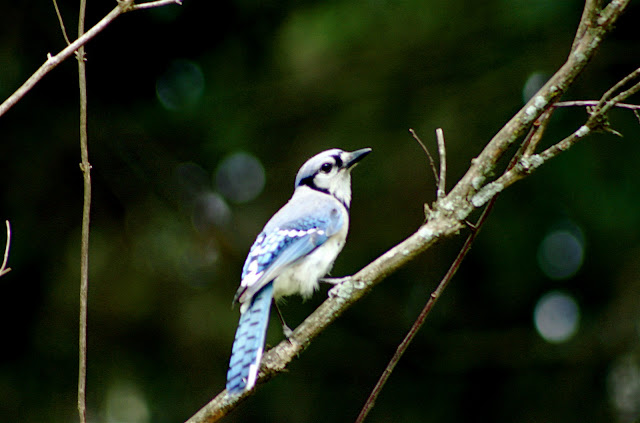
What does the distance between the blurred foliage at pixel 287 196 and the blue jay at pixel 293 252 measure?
0.79 metres

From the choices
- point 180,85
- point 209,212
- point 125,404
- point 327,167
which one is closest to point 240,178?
point 209,212

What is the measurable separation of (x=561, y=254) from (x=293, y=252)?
2.31m

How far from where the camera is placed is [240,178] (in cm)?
441

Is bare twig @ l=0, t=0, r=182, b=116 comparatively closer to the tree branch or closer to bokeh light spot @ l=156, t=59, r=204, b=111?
the tree branch

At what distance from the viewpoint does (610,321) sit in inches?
163

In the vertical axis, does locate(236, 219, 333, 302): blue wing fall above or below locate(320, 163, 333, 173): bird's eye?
below

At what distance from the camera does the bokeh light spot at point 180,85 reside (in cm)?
433

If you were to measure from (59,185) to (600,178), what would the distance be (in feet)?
9.85

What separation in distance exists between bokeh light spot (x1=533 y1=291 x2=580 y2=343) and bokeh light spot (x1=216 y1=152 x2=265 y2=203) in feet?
5.93

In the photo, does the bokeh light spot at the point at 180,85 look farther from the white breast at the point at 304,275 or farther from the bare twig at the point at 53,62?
the bare twig at the point at 53,62

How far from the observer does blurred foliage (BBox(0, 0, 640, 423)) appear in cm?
402

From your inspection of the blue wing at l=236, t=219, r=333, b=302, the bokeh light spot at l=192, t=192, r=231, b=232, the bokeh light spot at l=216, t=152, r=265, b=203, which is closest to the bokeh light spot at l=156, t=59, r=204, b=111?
the bokeh light spot at l=216, t=152, r=265, b=203

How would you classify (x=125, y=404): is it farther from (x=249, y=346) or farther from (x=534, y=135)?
(x=534, y=135)

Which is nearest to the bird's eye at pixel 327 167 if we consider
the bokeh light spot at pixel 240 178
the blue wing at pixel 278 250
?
the blue wing at pixel 278 250
